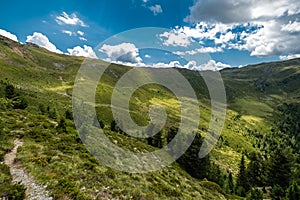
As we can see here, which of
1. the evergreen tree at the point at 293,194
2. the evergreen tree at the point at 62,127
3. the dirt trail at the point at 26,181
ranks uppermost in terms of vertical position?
the evergreen tree at the point at 62,127

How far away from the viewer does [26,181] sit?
20125 mm

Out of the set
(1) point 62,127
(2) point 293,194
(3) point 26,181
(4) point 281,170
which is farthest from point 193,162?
→ (3) point 26,181

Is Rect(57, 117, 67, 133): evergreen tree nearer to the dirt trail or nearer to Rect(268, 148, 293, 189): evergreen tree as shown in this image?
the dirt trail

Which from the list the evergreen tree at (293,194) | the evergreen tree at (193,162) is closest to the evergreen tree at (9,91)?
the evergreen tree at (193,162)

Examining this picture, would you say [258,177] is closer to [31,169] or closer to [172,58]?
[172,58]

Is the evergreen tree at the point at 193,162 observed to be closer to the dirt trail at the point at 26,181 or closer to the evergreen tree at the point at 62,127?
the evergreen tree at the point at 62,127

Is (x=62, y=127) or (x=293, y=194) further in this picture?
(x=293, y=194)

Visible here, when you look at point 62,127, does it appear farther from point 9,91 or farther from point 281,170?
point 281,170

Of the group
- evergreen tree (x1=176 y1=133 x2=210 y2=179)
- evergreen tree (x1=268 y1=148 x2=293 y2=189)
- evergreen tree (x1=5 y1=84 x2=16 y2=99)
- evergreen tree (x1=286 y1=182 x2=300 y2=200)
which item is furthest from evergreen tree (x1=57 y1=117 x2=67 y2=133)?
evergreen tree (x1=268 y1=148 x2=293 y2=189)

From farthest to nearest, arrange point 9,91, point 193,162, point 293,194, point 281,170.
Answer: point 281,170
point 193,162
point 9,91
point 293,194

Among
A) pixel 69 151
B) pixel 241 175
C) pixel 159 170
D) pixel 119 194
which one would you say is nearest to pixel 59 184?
pixel 119 194

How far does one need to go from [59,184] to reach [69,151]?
31.3ft

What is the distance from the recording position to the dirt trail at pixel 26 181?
18.3m

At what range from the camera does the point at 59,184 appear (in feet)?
65.8
